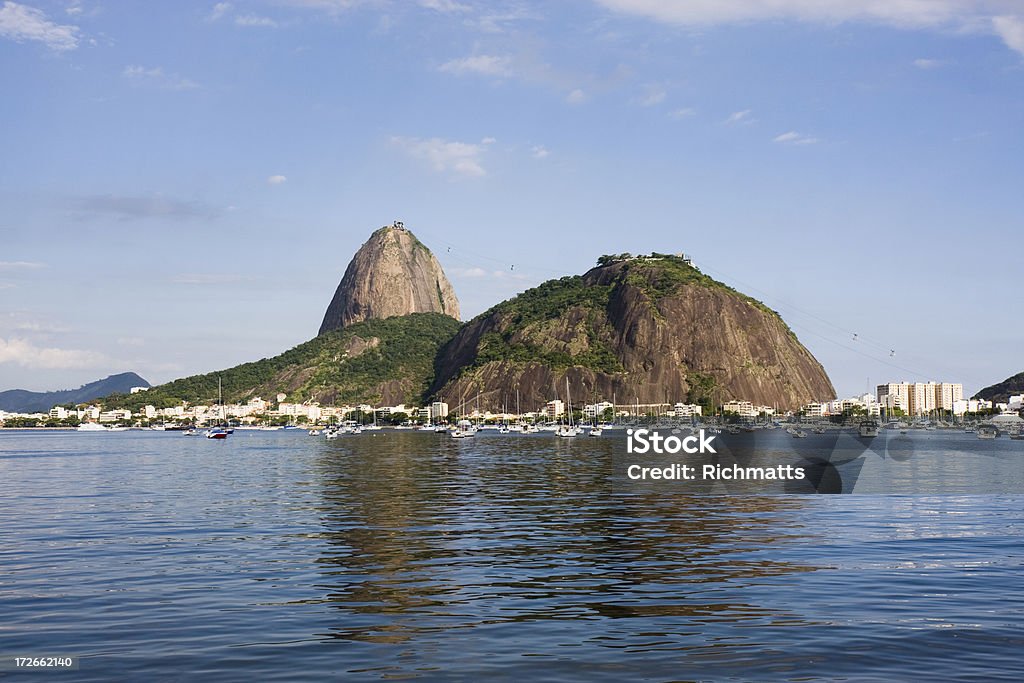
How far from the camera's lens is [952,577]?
25859 mm

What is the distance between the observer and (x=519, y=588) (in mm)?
23812

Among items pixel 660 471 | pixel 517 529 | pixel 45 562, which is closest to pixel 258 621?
pixel 45 562

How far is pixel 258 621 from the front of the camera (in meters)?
20.1

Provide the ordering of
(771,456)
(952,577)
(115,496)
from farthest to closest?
(771,456)
(115,496)
(952,577)

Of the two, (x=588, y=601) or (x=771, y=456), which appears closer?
(x=588, y=601)

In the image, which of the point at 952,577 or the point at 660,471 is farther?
the point at 660,471

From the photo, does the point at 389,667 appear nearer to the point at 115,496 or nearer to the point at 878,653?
the point at 878,653

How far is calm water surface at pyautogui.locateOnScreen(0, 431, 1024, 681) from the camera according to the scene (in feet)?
55.8

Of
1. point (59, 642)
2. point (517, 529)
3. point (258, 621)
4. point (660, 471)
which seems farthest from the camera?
point (660, 471)

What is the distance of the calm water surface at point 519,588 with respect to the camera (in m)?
17.0

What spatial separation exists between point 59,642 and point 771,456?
90.9 m

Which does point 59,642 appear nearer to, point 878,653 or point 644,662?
point 644,662

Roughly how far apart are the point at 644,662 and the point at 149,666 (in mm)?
8486

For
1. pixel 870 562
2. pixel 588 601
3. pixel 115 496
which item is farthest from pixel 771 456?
pixel 588 601
